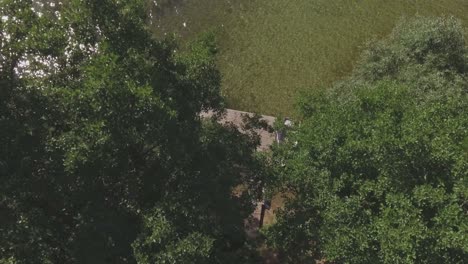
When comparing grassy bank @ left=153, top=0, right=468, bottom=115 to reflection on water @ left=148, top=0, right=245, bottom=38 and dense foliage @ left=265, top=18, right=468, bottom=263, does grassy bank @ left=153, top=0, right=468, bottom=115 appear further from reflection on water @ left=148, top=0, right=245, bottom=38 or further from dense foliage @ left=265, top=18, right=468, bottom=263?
dense foliage @ left=265, top=18, right=468, bottom=263

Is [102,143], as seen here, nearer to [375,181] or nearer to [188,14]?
[375,181]

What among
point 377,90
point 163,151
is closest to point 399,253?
point 377,90

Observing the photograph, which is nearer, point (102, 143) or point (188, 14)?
point (102, 143)

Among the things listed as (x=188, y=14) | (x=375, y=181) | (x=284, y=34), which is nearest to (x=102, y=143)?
(x=375, y=181)

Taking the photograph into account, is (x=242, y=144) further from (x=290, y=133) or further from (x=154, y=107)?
(x=154, y=107)

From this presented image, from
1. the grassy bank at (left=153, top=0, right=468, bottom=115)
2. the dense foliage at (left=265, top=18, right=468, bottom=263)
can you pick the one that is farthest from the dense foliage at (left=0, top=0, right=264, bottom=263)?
the grassy bank at (left=153, top=0, right=468, bottom=115)
